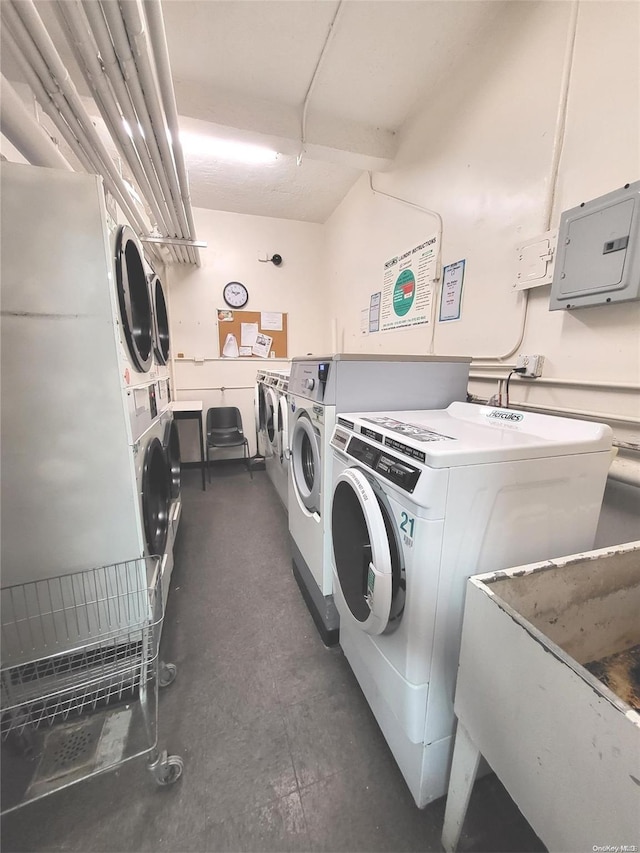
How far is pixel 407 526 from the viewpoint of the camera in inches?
31.4

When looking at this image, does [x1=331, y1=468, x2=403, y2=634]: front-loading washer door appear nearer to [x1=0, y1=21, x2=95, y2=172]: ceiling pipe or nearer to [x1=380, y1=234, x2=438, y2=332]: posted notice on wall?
[x1=380, y1=234, x2=438, y2=332]: posted notice on wall

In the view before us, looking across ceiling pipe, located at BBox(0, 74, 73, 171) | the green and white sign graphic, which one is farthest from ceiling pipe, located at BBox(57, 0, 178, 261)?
the green and white sign graphic

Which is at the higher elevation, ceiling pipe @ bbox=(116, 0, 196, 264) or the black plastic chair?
ceiling pipe @ bbox=(116, 0, 196, 264)

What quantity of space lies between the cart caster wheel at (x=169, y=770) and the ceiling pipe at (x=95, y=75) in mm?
2229

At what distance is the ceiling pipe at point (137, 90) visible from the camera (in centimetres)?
95

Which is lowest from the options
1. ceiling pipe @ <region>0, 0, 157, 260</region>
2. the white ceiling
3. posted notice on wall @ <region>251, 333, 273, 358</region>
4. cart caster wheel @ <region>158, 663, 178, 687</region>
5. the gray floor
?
the gray floor

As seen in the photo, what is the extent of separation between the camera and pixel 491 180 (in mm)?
1569

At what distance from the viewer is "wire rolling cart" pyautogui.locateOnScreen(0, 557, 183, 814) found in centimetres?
95

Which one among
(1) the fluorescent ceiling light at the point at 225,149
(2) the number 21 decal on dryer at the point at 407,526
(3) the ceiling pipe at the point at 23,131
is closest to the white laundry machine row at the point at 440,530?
(2) the number 21 decal on dryer at the point at 407,526

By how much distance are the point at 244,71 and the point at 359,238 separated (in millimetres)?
1405

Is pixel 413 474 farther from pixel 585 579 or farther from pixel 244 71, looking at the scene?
pixel 244 71

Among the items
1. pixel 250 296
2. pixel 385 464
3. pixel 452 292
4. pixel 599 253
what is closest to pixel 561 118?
Result: pixel 599 253

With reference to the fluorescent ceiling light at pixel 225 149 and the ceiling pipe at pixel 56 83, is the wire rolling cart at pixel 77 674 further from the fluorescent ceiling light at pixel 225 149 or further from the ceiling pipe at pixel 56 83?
the fluorescent ceiling light at pixel 225 149

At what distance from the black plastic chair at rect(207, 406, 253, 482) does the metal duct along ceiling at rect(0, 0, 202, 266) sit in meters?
2.19
